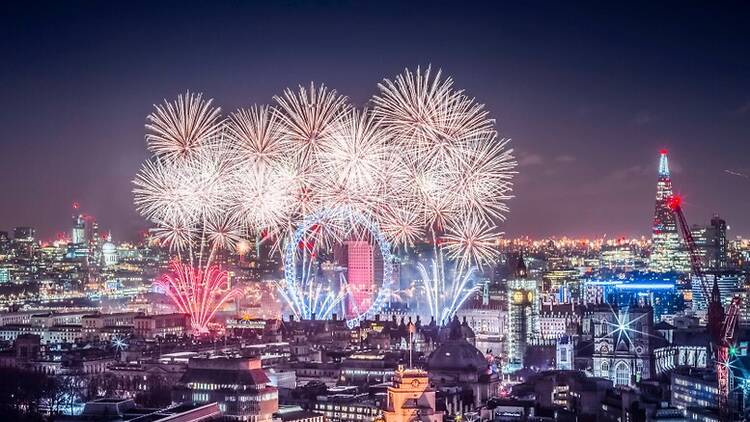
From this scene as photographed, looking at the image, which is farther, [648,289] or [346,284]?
[648,289]

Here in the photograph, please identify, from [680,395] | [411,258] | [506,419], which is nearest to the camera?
[506,419]

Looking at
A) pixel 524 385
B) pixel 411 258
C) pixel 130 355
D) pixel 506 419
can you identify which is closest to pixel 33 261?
pixel 411 258

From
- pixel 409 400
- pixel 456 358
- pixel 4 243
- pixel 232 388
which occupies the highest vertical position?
pixel 4 243

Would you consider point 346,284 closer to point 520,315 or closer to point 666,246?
point 520,315

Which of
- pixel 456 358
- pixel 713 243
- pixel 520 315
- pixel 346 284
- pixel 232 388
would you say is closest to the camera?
pixel 232 388

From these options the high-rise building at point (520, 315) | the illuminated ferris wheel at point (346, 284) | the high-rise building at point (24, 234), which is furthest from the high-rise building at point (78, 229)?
the high-rise building at point (520, 315)

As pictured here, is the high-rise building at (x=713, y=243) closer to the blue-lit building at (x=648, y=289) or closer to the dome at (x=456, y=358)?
the blue-lit building at (x=648, y=289)

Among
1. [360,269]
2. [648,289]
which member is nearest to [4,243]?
[360,269]

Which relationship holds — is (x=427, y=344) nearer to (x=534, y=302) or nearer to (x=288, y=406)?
(x=534, y=302)
